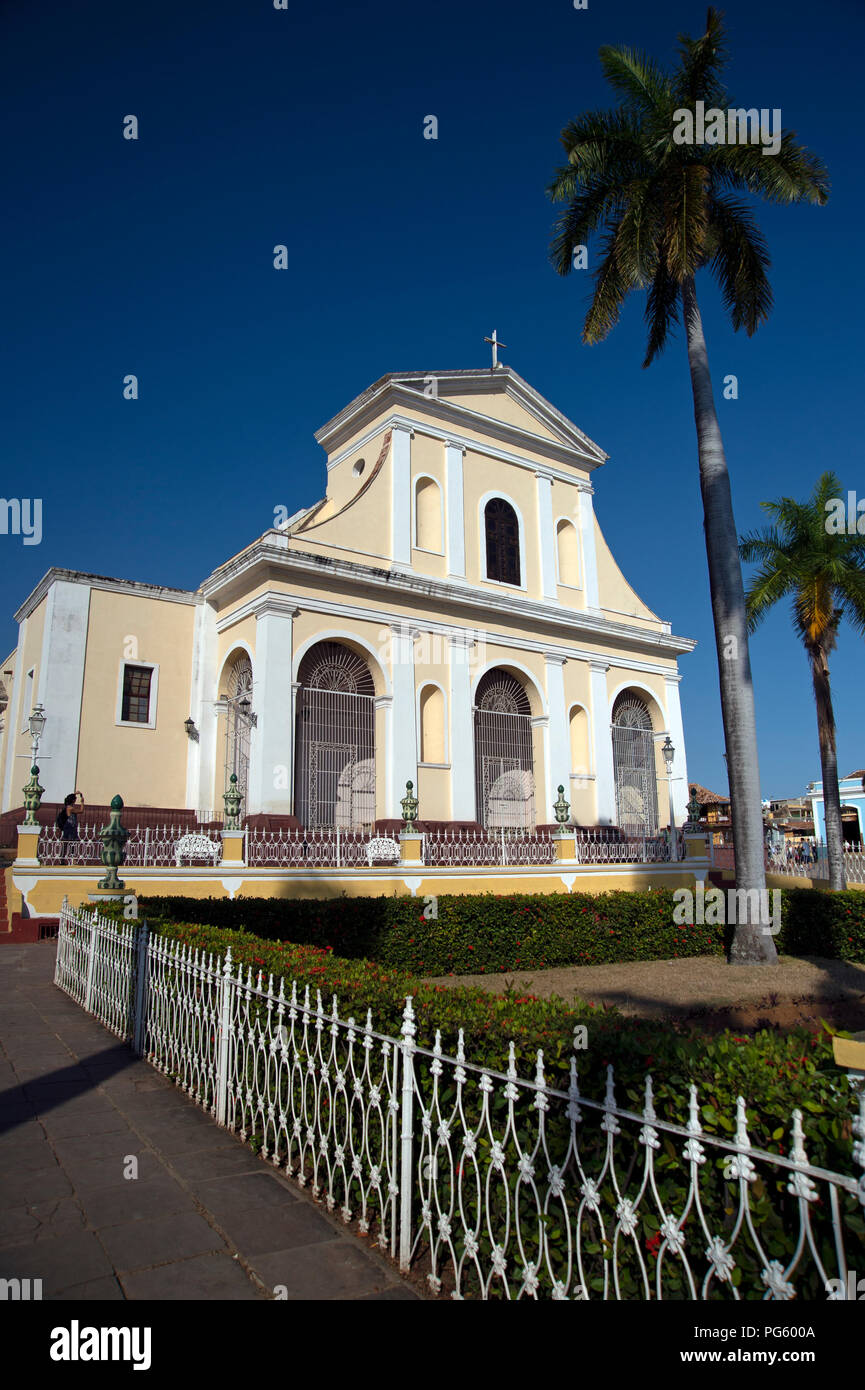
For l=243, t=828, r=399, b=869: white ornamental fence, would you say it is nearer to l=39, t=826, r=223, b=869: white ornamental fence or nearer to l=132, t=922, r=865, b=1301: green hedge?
l=39, t=826, r=223, b=869: white ornamental fence

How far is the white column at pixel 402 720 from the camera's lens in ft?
61.2

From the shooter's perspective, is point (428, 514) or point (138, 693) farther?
point (428, 514)

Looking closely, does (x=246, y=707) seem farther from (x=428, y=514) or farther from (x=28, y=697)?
(x=428, y=514)

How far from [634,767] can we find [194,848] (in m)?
14.7

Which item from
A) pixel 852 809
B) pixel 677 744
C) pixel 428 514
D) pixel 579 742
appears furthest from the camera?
pixel 852 809

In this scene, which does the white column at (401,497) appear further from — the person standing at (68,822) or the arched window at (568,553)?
the person standing at (68,822)

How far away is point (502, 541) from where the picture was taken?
2288cm

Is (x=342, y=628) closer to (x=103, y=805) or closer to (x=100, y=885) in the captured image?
(x=103, y=805)

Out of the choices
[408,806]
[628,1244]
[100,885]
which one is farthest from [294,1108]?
[408,806]

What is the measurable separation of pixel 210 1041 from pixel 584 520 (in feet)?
71.6

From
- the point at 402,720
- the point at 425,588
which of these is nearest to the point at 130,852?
the point at 402,720

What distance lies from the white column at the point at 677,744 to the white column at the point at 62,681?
15648mm

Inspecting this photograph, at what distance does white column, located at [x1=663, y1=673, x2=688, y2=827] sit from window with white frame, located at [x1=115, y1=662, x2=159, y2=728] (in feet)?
48.6
